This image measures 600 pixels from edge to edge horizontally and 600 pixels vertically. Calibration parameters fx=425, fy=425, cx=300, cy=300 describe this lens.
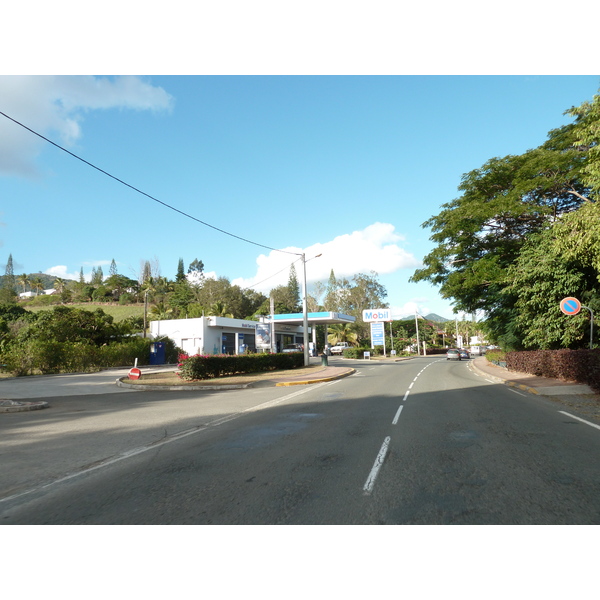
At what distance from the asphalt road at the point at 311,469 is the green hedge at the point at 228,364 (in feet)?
31.5

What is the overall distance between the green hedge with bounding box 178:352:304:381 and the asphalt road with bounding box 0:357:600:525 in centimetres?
961

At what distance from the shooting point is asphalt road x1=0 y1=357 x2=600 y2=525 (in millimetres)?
4270

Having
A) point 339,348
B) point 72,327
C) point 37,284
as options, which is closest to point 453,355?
point 339,348

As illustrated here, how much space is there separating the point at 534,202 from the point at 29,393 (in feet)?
85.4

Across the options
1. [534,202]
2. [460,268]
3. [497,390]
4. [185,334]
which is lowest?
[497,390]

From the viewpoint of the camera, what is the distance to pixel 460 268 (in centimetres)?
2656

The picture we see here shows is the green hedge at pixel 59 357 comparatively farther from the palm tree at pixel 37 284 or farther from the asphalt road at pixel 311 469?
the palm tree at pixel 37 284

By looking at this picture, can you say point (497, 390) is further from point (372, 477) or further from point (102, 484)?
point (102, 484)

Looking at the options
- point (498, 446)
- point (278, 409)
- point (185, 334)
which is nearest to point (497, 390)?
point (278, 409)

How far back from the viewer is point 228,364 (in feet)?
76.9

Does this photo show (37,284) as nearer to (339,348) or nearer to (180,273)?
(180,273)

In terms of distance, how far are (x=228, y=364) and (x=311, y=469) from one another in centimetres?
1820

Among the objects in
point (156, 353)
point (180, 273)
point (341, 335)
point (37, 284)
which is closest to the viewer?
point (156, 353)

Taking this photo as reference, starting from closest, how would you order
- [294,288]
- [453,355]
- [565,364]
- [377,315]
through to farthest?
[565,364] < [453,355] < [377,315] < [294,288]
